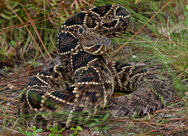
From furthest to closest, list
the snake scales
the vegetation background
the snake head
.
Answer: the snake head < the vegetation background < the snake scales

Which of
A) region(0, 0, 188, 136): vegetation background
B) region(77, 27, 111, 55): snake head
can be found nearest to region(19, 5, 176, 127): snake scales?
region(77, 27, 111, 55): snake head

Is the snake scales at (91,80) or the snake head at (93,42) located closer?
the snake scales at (91,80)

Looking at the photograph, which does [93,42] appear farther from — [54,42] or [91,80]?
[54,42]

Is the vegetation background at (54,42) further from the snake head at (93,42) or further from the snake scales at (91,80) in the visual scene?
the snake head at (93,42)

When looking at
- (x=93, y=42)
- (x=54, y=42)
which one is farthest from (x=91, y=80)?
(x=54, y=42)

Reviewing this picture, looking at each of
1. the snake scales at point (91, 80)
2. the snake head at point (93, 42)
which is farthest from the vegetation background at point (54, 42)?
the snake head at point (93, 42)

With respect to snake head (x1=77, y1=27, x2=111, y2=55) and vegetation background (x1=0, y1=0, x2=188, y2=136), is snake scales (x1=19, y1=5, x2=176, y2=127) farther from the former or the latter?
vegetation background (x1=0, y1=0, x2=188, y2=136)
